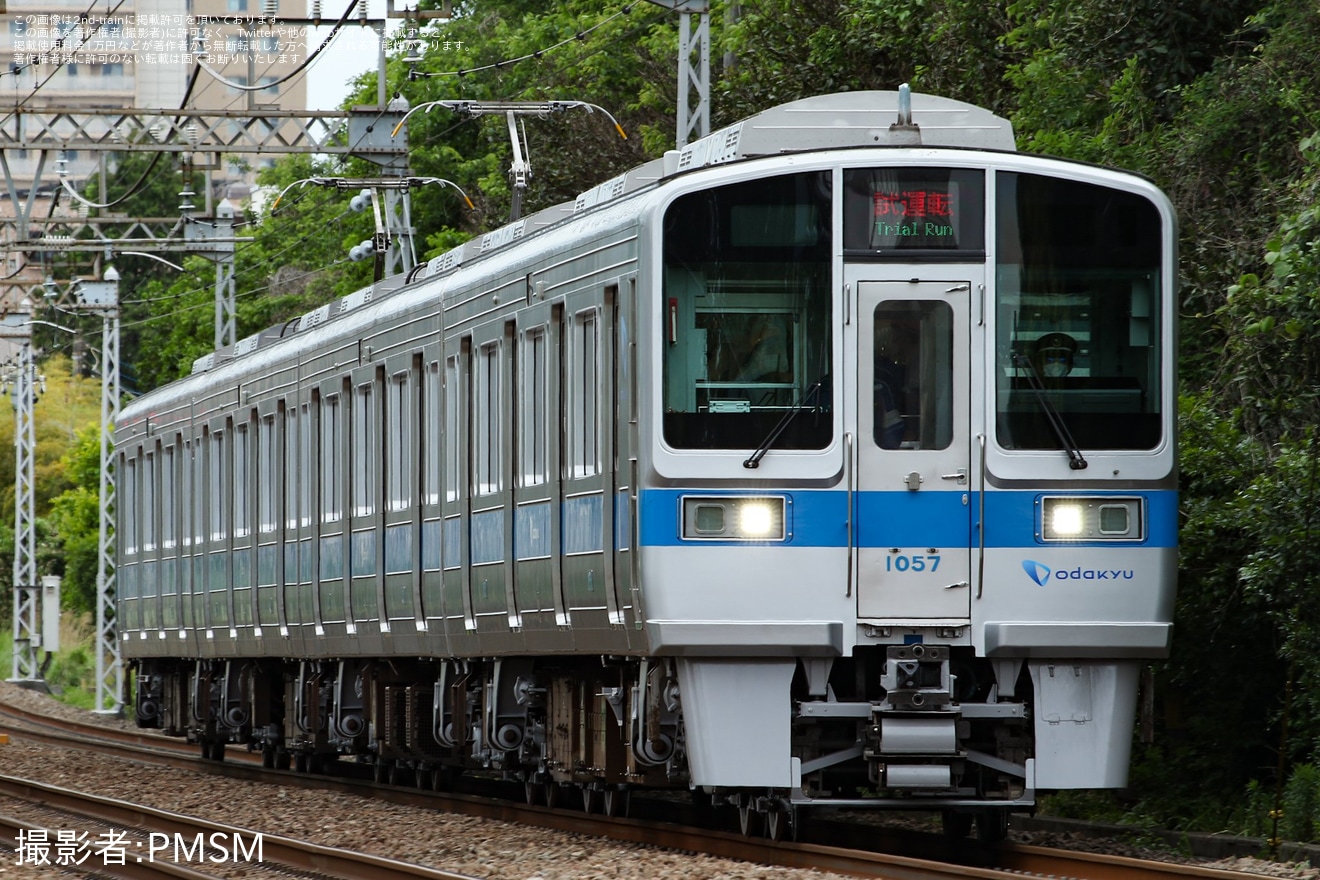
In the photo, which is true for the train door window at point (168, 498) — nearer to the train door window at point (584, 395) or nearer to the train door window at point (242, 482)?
the train door window at point (242, 482)

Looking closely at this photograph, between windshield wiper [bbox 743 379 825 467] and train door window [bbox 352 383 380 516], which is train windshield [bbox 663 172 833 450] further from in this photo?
train door window [bbox 352 383 380 516]

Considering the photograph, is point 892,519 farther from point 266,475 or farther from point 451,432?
point 266,475

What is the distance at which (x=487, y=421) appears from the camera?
13875 millimetres

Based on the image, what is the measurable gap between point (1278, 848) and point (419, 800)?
23.6ft

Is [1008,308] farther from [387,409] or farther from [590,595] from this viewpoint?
[387,409]

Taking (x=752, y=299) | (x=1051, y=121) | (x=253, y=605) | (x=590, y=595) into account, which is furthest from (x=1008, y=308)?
(x=253, y=605)

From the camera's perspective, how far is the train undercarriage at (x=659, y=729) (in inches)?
414

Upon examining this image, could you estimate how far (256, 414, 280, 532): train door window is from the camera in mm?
19000

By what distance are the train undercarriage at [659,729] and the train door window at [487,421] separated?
3.52 feet

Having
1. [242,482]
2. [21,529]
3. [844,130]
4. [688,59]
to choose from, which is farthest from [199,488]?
[21,529]

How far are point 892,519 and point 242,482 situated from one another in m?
10.4

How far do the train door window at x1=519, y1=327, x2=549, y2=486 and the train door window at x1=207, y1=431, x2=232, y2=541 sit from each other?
786cm

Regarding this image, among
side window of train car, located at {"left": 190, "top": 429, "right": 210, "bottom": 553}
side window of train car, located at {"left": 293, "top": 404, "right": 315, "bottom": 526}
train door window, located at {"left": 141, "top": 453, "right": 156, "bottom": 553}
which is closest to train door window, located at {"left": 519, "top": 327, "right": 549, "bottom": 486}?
side window of train car, located at {"left": 293, "top": 404, "right": 315, "bottom": 526}

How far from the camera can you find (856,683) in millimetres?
10773
